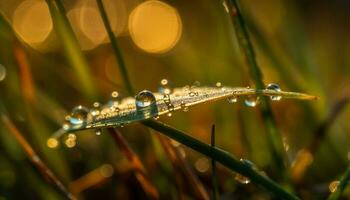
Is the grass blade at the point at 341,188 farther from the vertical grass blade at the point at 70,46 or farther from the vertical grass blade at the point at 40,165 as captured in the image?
the vertical grass blade at the point at 70,46

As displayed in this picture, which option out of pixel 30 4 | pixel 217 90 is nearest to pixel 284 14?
pixel 217 90

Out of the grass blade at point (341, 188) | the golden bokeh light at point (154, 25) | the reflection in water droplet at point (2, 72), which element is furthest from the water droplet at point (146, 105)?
the golden bokeh light at point (154, 25)

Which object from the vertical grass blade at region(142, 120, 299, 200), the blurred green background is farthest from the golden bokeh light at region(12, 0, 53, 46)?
the vertical grass blade at region(142, 120, 299, 200)

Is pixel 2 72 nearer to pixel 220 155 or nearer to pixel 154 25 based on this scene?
pixel 220 155

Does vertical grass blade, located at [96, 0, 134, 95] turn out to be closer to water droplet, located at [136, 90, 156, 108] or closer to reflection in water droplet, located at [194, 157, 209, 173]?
water droplet, located at [136, 90, 156, 108]

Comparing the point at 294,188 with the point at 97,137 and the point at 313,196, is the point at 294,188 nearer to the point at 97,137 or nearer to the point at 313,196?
the point at 313,196

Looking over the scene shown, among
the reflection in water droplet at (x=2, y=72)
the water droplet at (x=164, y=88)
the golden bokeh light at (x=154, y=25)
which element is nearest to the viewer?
the water droplet at (x=164, y=88)
